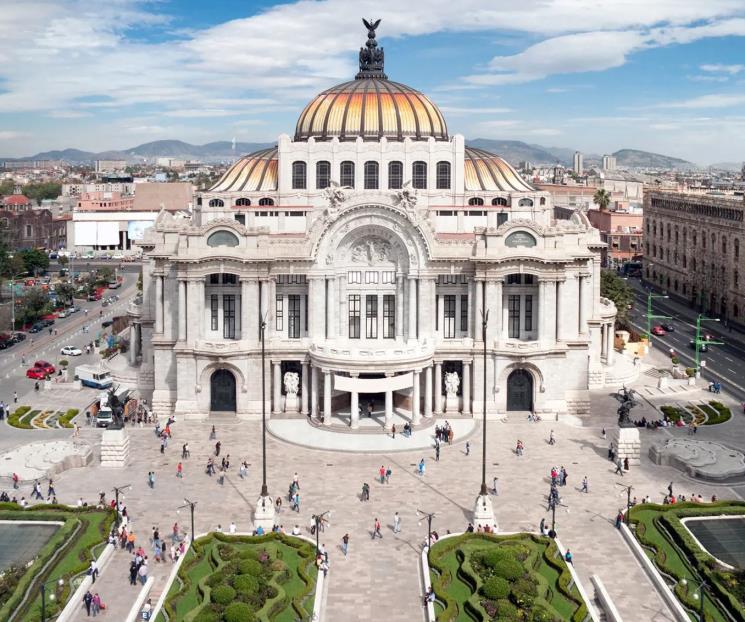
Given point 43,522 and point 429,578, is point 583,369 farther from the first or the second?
point 43,522

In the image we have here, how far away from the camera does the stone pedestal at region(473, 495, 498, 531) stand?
56.1 m

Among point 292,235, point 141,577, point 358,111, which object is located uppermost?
point 358,111

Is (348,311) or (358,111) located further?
(358,111)

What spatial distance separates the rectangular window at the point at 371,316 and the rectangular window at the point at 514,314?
11.7 meters

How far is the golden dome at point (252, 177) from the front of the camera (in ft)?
317

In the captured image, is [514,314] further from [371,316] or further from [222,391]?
[222,391]

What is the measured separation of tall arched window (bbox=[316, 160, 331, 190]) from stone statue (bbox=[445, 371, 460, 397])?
25.2 m

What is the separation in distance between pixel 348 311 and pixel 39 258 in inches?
4420

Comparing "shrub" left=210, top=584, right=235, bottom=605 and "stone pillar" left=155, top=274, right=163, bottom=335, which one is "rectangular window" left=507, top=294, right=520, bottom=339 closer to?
"stone pillar" left=155, top=274, right=163, bottom=335

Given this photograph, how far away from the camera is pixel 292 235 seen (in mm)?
87625

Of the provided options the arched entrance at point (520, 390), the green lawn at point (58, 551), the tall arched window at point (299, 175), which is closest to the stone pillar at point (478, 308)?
the arched entrance at point (520, 390)

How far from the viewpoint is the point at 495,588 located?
45.8 metres

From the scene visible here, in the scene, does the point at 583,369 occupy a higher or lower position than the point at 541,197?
lower

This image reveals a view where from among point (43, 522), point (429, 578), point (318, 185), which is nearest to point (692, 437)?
point (429, 578)
